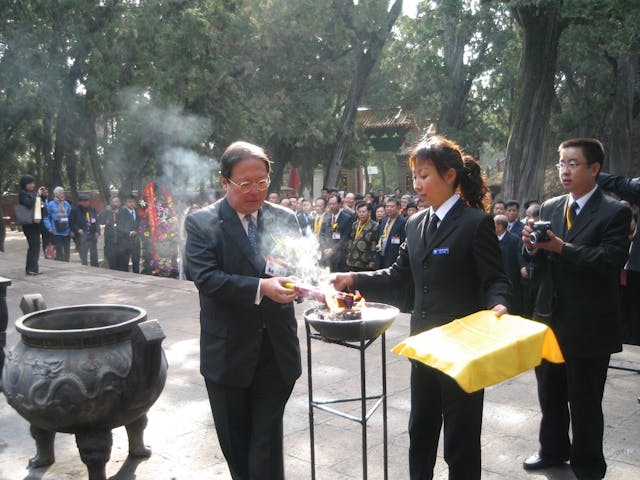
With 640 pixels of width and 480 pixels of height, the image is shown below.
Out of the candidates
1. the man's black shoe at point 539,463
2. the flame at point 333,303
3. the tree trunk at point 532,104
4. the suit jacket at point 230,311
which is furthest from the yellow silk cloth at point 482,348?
the tree trunk at point 532,104

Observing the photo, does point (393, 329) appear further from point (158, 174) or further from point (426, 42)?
point (426, 42)

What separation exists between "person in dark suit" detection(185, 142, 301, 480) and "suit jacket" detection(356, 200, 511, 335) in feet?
2.07

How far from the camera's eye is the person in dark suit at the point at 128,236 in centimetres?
1229

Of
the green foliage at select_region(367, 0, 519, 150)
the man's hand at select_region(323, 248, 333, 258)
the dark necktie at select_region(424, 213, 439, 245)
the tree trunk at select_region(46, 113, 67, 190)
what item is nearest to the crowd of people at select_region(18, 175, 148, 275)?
the man's hand at select_region(323, 248, 333, 258)

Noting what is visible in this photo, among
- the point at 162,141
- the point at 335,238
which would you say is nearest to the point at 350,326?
the point at 335,238

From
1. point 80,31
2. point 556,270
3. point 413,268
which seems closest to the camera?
point 413,268

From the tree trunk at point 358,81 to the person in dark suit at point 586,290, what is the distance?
17.5 metres

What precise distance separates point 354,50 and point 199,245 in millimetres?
18989

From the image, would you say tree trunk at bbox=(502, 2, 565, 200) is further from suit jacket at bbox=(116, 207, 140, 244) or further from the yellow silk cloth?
the yellow silk cloth

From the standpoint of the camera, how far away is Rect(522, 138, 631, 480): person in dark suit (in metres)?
3.14

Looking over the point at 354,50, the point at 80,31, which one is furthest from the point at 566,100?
the point at 80,31

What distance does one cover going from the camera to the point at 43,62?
1639cm

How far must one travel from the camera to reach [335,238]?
10.8 metres

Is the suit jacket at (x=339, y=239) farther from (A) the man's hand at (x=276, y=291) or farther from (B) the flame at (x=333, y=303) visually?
(A) the man's hand at (x=276, y=291)
